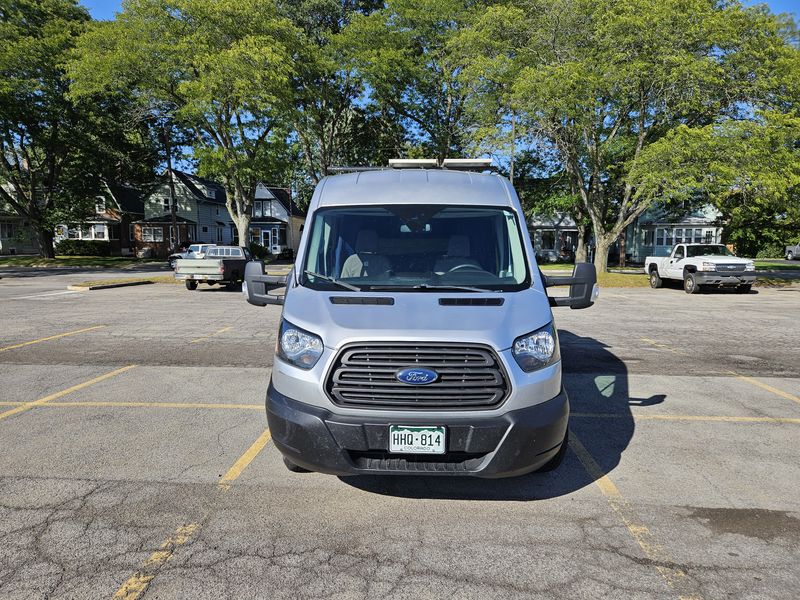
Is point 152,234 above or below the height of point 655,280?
above

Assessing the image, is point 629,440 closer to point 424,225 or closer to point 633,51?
point 424,225

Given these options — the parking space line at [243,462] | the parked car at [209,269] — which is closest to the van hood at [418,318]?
the parking space line at [243,462]

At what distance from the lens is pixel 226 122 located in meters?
24.9

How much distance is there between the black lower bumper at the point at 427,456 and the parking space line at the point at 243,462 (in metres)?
0.91

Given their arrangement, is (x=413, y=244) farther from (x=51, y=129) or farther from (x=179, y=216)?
(x=179, y=216)

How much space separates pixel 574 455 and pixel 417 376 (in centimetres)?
208

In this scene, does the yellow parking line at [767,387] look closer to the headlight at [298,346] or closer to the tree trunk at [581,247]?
the headlight at [298,346]

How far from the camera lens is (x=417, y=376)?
10.4 ft

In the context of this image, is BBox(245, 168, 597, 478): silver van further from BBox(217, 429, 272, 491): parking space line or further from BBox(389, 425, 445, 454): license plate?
BBox(217, 429, 272, 491): parking space line

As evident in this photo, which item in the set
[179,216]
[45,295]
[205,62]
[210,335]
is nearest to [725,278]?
[210,335]

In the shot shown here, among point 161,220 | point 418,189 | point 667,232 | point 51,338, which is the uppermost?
point 161,220

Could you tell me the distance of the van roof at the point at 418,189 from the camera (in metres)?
4.56

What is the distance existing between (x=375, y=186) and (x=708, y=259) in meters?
18.2

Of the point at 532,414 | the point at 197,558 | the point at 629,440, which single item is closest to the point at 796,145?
the point at 629,440
